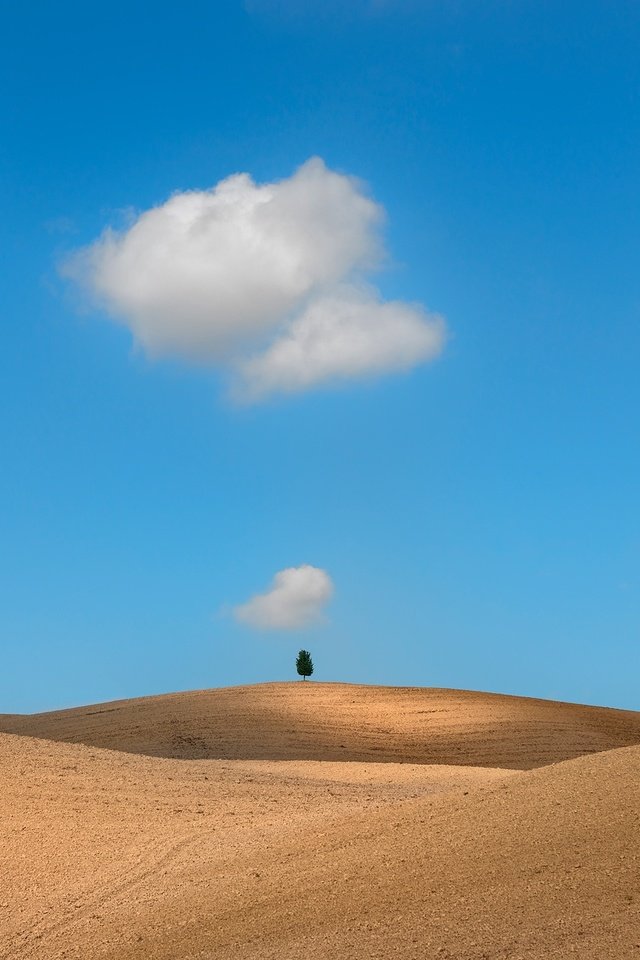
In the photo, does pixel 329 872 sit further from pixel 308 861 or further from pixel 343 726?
pixel 343 726

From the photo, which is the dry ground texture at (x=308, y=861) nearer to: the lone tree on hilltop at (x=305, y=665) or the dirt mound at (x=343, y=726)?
the dirt mound at (x=343, y=726)

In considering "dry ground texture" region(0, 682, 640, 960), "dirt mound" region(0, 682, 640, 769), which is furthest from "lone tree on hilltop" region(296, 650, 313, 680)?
"dry ground texture" region(0, 682, 640, 960)

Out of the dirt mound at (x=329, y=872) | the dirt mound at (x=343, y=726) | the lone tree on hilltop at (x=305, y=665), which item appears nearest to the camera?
the dirt mound at (x=329, y=872)

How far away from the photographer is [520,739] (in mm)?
20391

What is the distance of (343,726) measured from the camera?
69.3ft

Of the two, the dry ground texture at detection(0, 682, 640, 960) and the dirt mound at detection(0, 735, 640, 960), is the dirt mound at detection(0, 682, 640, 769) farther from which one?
the dirt mound at detection(0, 735, 640, 960)

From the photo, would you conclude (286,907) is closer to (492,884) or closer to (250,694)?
(492,884)

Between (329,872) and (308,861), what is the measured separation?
42 centimetres

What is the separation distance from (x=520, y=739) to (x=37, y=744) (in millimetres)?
10423

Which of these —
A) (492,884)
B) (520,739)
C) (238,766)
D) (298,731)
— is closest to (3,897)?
(492,884)

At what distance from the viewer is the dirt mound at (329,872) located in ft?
21.2

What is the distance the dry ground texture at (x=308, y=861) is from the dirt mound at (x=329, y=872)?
2 centimetres

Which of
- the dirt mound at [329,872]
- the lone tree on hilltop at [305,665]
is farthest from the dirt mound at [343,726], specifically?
the dirt mound at [329,872]

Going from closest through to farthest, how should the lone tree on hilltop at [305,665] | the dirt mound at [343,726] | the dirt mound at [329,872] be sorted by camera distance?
1. the dirt mound at [329,872]
2. the dirt mound at [343,726]
3. the lone tree on hilltop at [305,665]
